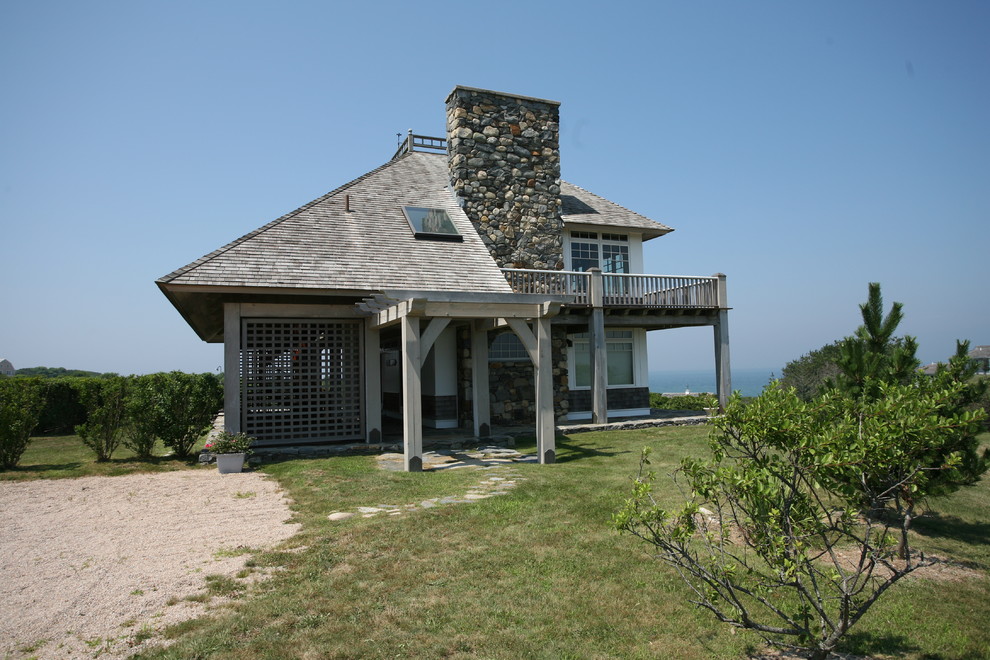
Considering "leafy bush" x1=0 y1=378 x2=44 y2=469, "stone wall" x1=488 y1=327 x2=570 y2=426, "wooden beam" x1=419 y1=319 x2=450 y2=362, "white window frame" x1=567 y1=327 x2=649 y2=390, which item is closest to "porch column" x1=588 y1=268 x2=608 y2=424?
"stone wall" x1=488 y1=327 x2=570 y2=426

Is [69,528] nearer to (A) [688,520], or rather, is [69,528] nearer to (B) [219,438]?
(B) [219,438]

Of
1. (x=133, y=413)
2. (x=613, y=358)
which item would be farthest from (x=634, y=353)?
(x=133, y=413)

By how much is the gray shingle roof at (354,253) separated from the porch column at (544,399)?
2491 millimetres

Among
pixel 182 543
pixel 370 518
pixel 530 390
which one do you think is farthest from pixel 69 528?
pixel 530 390

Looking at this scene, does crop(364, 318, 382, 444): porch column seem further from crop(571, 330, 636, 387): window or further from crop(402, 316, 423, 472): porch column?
crop(571, 330, 636, 387): window

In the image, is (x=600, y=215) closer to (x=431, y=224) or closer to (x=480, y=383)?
(x=431, y=224)

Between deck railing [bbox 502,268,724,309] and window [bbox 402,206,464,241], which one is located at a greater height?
window [bbox 402,206,464,241]

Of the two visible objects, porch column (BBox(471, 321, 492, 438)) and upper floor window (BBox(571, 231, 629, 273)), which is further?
upper floor window (BBox(571, 231, 629, 273))

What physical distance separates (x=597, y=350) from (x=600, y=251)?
363cm

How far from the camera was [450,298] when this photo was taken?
973cm

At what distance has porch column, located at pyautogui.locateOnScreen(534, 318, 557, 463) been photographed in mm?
10281

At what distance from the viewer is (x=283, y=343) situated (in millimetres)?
12070

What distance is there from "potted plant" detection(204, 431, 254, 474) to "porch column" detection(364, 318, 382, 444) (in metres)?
2.55

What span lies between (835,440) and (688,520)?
33.7 inches
